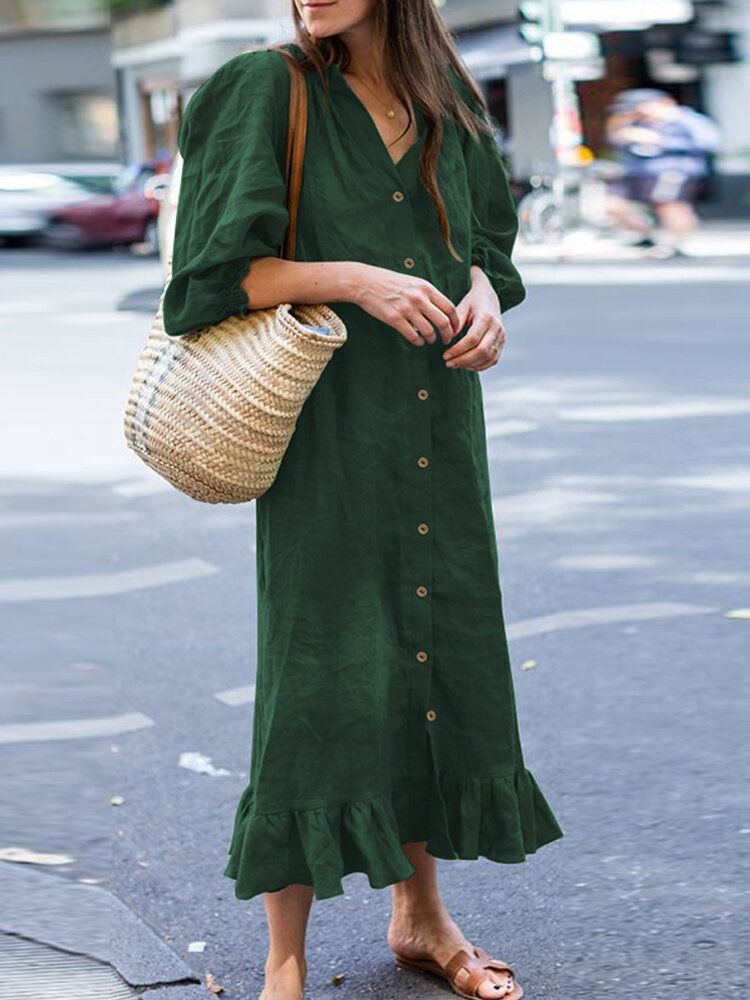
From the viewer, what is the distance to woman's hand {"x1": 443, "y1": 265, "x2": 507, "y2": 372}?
300cm

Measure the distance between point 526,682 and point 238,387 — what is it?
2587mm

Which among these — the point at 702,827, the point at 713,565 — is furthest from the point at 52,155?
the point at 702,827

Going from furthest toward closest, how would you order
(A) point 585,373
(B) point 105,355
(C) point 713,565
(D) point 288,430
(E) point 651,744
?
(B) point 105,355 < (A) point 585,373 < (C) point 713,565 < (E) point 651,744 < (D) point 288,430

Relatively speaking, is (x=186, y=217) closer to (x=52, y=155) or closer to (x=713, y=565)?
(x=713, y=565)

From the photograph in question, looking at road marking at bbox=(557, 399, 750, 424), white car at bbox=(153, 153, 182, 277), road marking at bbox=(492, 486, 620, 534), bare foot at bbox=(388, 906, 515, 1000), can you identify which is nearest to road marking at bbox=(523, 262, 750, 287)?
white car at bbox=(153, 153, 182, 277)

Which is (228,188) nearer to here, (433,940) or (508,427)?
(433,940)

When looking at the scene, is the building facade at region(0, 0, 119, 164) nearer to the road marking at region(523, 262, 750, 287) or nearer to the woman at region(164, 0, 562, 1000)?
the road marking at region(523, 262, 750, 287)

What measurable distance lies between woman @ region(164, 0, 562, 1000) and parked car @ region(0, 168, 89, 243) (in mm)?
25676

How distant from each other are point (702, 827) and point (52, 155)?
27.5m

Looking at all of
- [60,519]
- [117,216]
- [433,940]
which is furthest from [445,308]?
[117,216]

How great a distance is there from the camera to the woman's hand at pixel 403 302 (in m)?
2.89

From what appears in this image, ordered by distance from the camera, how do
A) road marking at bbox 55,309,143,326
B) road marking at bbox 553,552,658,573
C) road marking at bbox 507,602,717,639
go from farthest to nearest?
road marking at bbox 55,309,143,326 < road marking at bbox 553,552,658,573 < road marking at bbox 507,602,717,639

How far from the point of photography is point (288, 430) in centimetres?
295

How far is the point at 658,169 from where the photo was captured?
68.2 feet
